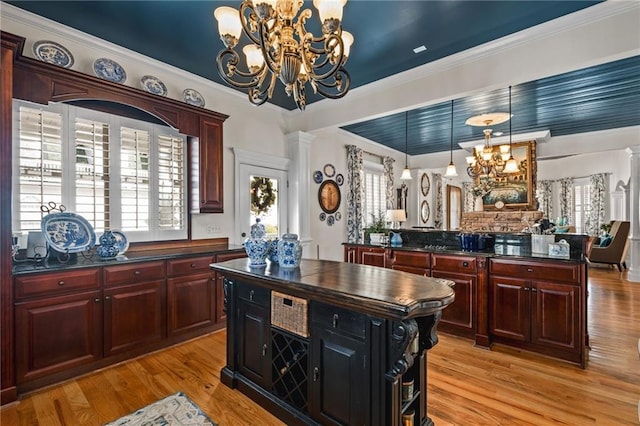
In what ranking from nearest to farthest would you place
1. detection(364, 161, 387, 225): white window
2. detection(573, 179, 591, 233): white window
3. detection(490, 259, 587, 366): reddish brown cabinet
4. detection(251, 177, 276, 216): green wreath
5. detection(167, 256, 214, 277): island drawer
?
detection(490, 259, 587, 366): reddish brown cabinet
detection(167, 256, 214, 277): island drawer
detection(251, 177, 276, 216): green wreath
detection(364, 161, 387, 225): white window
detection(573, 179, 591, 233): white window

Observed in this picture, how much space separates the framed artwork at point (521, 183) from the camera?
6.56 m

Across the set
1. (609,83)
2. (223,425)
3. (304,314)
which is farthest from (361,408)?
(609,83)

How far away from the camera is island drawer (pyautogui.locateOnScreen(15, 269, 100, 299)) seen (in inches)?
91.1

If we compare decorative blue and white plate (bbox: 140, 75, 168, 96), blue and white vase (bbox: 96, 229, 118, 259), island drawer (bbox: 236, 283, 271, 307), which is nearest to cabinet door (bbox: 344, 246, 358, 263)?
island drawer (bbox: 236, 283, 271, 307)

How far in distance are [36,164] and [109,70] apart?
1.15 m

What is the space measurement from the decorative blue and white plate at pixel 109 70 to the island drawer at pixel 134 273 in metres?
1.87

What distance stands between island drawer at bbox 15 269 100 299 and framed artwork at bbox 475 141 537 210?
6.79m

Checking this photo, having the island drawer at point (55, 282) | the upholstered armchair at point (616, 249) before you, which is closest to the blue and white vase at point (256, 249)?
the island drawer at point (55, 282)

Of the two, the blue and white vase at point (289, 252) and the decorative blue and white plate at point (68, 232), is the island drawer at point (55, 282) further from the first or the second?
the blue and white vase at point (289, 252)

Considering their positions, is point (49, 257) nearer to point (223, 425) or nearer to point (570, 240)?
point (223, 425)

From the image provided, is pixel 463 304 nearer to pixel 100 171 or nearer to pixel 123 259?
pixel 123 259

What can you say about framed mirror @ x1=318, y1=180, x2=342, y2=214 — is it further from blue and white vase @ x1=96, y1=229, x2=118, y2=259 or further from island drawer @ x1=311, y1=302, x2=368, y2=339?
island drawer @ x1=311, y1=302, x2=368, y2=339

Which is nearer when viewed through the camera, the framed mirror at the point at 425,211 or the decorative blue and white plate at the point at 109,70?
the decorative blue and white plate at the point at 109,70

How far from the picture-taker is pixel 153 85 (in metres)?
3.44
